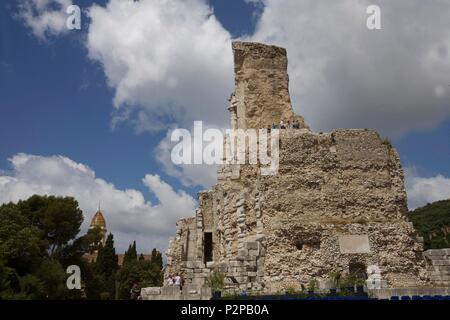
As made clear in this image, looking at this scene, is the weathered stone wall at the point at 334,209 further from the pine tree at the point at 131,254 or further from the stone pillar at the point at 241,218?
the pine tree at the point at 131,254

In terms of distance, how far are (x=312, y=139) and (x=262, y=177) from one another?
2.66m

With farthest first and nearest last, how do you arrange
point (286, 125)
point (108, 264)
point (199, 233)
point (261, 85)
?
point (108, 264) < point (199, 233) < point (261, 85) < point (286, 125)

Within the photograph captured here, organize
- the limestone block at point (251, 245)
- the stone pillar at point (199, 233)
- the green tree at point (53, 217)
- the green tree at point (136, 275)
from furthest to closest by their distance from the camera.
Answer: the green tree at point (136, 275)
the green tree at point (53, 217)
the stone pillar at point (199, 233)
the limestone block at point (251, 245)

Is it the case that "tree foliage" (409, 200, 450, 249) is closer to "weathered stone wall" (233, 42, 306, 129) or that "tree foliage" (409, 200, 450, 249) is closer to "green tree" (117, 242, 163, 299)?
"green tree" (117, 242, 163, 299)

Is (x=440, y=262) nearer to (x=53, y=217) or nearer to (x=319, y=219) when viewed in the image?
(x=319, y=219)

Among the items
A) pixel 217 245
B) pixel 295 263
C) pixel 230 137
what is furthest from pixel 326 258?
pixel 230 137

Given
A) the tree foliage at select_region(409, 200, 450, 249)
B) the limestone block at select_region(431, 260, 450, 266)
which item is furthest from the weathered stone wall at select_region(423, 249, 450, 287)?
the tree foliage at select_region(409, 200, 450, 249)

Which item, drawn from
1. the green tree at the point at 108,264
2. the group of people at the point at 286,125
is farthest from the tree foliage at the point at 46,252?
the group of people at the point at 286,125

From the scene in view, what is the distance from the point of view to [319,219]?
1947cm

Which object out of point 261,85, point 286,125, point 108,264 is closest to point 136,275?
point 108,264

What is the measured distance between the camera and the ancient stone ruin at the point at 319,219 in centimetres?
1858

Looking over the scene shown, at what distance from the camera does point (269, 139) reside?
21.2 metres
